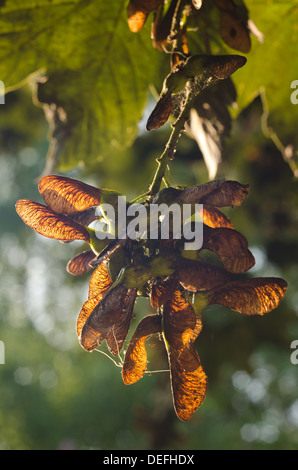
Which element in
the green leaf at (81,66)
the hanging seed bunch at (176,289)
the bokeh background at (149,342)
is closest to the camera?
the hanging seed bunch at (176,289)

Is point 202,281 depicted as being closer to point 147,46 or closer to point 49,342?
point 147,46

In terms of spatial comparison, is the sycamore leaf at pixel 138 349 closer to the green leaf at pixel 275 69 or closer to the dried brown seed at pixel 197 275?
the dried brown seed at pixel 197 275

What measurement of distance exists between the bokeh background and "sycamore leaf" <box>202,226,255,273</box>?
0.15 meters

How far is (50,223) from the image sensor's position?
0.39 metres

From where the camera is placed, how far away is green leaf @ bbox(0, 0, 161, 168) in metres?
0.63

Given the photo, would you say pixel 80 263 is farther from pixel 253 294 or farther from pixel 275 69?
pixel 275 69

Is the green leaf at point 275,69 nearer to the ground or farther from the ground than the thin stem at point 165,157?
farther from the ground

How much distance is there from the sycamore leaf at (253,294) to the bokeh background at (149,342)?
0.12 metres

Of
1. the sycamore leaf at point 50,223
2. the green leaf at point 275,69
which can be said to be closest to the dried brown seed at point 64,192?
the sycamore leaf at point 50,223

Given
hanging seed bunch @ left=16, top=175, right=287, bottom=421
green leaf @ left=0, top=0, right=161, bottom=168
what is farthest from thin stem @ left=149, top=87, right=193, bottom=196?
green leaf @ left=0, top=0, right=161, bottom=168

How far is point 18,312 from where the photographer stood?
1107cm

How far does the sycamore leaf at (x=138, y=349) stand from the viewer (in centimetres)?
35

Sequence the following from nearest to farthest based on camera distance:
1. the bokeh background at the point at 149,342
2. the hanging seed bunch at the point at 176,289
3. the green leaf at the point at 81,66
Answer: the hanging seed bunch at the point at 176,289 < the green leaf at the point at 81,66 < the bokeh background at the point at 149,342

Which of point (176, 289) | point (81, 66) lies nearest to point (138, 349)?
point (176, 289)
